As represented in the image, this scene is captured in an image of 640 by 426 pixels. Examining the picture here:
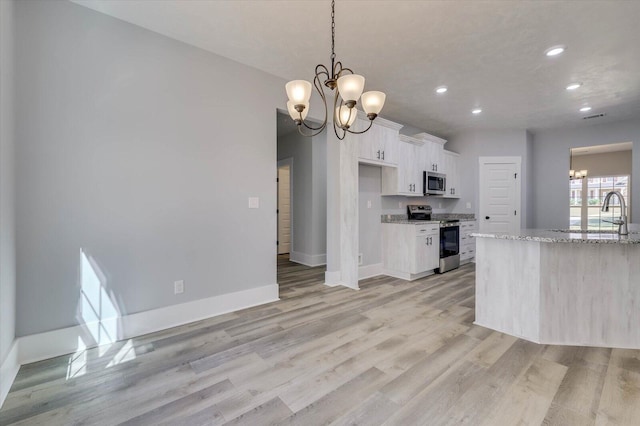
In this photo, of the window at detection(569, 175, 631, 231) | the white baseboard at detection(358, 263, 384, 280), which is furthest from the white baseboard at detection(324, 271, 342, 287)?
the window at detection(569, 175, 631, 231)

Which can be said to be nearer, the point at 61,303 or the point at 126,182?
the point at 61,303

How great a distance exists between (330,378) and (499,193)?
5.46 metres

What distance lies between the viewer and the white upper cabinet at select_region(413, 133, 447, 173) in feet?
16.7

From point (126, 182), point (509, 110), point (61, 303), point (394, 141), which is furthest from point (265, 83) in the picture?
point (509, 110)

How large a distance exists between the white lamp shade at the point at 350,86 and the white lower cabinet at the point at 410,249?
2.90 metres

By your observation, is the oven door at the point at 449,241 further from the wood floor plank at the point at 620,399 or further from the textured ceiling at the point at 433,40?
the wood floor plank at the point at 620,399

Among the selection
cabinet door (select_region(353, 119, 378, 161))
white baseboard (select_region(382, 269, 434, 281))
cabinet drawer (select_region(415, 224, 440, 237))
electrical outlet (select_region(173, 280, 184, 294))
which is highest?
cabinet door (select_region(353, 119, 378, 161))

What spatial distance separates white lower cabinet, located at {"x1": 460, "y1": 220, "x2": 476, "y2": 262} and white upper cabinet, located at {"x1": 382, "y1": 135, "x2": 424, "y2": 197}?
1.22 meters

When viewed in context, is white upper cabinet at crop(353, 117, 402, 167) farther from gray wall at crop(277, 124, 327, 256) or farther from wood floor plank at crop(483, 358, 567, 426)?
wood floor plank at crop(483, 358, 567, 426)

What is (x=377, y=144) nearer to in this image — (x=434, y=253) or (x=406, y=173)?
(x=406, y=173)

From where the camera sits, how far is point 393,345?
2.27 m

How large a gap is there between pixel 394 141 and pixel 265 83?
7.36 feet

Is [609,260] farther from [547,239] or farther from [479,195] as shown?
[479,195]

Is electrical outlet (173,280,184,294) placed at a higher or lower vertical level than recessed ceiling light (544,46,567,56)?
lower
